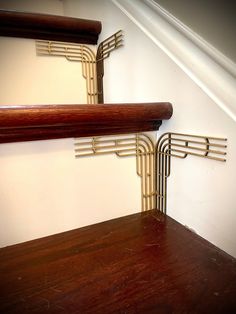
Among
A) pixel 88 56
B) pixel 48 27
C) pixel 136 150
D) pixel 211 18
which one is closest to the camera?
pixel 211 18

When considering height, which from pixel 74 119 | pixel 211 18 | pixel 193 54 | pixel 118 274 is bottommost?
pixel 118 274

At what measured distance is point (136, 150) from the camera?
0.78m

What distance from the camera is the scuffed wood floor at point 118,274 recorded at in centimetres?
44

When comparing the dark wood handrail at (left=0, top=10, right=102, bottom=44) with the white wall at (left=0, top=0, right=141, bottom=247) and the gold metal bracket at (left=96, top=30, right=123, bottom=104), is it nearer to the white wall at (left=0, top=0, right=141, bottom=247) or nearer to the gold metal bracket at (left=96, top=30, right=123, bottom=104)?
the gold metal bracket at (left=96, top=30, right=123, bottom=104)

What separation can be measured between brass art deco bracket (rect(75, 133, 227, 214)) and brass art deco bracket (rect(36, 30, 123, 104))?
66 centimetres

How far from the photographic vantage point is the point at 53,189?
25.8 inches

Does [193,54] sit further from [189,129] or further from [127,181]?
[127,181]

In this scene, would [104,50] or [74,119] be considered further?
[104,50]

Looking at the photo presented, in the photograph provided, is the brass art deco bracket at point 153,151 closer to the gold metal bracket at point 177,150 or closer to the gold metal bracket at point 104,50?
the gold metal bracket at point 177,150

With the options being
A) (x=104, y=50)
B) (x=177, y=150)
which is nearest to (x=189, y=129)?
(x=177, y=150)

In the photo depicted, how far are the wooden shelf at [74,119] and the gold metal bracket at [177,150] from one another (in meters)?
0.09

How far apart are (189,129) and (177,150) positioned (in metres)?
0.09

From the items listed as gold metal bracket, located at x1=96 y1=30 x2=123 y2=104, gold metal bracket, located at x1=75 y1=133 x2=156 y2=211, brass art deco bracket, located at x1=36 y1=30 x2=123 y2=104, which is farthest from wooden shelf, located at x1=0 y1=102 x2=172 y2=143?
brass art deco bracket, located at x1=36 y1=30 x2=123 y2=104

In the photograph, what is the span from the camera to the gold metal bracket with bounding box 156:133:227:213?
1.92 feet
